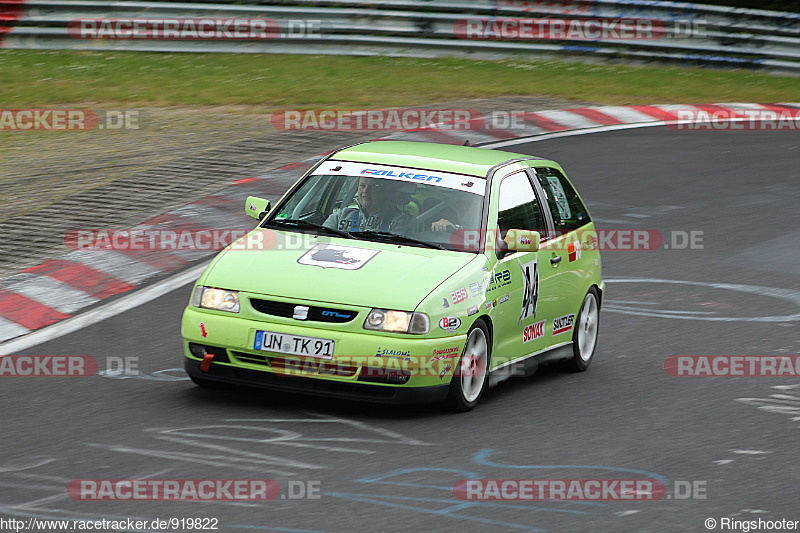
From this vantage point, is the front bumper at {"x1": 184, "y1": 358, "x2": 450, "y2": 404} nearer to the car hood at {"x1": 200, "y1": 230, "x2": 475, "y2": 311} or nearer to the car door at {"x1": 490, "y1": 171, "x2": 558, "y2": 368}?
the car hood at {"x1": 200, "y1": 230, "x2": 475, "y2": 311}

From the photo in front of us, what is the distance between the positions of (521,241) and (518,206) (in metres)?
0.68

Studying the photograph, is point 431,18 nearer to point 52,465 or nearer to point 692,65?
point 692,65

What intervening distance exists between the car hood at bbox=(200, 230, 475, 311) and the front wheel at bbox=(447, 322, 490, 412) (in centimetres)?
43

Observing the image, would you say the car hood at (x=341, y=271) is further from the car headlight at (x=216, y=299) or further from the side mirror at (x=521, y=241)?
the side mirror at (x=521, y=241)

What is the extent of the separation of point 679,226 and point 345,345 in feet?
23.8

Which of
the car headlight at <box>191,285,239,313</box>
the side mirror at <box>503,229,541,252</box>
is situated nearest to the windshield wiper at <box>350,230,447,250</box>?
the side mirror at <box>503,229,541,252</box>

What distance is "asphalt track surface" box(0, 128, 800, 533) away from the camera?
568 centimetres

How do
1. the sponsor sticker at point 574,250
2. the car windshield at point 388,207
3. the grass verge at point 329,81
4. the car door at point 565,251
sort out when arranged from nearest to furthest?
the car windshield at point 388,207 → the car door at point 565,251 → the sponsor sticker at point 574,250 → the grass verge at point 329,81

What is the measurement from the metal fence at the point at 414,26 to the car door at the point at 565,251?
45.5 feet

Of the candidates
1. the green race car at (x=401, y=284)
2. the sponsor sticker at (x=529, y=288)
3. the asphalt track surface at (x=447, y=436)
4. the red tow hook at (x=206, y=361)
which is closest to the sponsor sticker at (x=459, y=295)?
the green race car at (x=401, y=284)

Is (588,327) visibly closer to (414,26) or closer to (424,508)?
(424,508)

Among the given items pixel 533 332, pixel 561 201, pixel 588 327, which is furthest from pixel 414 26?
pixel 533 332

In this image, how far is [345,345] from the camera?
22.9 ft

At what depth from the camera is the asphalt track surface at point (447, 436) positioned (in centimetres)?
568
